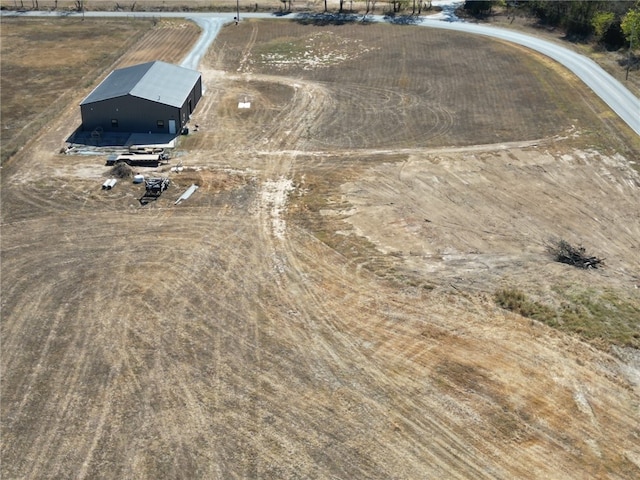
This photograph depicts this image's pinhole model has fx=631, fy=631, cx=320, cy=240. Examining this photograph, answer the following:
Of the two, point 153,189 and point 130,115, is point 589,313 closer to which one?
point 153,189

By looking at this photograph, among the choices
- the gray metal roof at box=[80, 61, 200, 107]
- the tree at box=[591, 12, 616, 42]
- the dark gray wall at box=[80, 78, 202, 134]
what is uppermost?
the tree at box=[591, 12, 616, 42]

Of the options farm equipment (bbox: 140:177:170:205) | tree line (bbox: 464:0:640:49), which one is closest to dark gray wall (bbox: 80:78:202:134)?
farm equipment (bbox: 140:177:170:205)

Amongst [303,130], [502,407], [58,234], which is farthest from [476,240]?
[58,234]

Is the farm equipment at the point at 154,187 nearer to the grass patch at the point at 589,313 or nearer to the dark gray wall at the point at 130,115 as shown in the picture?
the dark gray wall at the point at 130,115

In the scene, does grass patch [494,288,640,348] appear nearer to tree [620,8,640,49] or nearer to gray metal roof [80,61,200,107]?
gray metal roof [80,61,200,107]

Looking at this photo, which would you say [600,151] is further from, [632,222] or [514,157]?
[632,222]

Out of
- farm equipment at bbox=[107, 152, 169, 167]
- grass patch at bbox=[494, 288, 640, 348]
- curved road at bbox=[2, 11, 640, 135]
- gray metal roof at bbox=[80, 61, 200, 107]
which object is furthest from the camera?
curved road at bbox=[2, 11, 640, 135]
